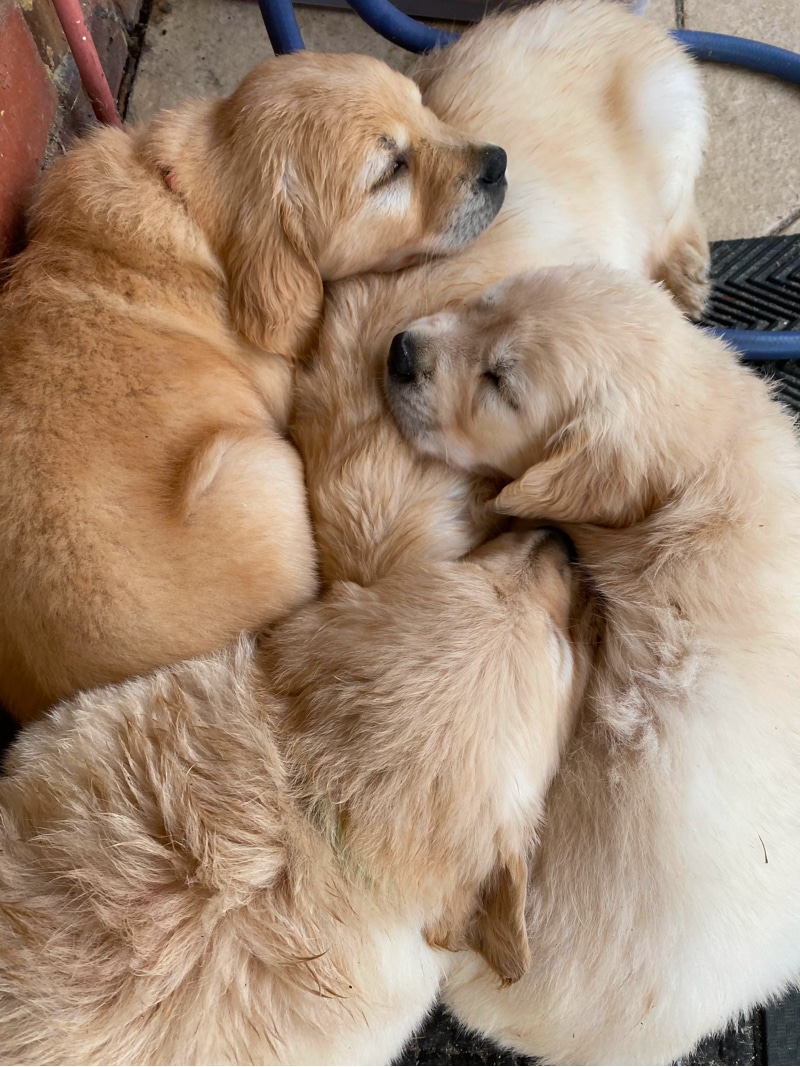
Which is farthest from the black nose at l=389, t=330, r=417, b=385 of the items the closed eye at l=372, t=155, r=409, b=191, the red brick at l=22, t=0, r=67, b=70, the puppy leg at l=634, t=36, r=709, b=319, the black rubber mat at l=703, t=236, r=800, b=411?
the red brick at l=22, t=0, r=67, b=70

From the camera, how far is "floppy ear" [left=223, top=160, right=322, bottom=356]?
6.72 feet

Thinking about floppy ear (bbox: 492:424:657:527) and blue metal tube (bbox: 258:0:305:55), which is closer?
floppy ear (bbox: 492:424:657:527)

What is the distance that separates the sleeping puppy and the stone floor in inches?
55.9

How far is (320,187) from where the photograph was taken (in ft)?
6.64

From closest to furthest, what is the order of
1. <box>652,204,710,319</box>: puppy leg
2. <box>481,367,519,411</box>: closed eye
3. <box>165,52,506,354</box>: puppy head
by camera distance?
<box>481,367,519,411</box>: closed eye
<box>165,52,506,354</box>: puppy head
<box>652,204,710,319</box>: puppy leg

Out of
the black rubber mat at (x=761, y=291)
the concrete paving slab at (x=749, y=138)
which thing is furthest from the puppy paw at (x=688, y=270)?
the concrete paving slab at (x=749, y=138)

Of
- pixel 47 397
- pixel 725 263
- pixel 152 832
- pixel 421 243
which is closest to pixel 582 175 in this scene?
pixel 421 243

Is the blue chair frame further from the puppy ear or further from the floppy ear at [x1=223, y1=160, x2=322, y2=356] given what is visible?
the puppy ear

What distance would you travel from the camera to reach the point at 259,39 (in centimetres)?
327


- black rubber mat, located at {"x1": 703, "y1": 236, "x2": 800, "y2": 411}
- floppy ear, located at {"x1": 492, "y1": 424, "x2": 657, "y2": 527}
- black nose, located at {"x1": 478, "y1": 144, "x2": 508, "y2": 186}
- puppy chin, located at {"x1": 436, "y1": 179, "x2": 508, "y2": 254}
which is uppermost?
black nose, located at {"x1": 478, "y1": 144, "x2": 508, "y2": 186}

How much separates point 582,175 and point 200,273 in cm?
108

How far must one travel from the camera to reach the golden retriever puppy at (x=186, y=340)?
5.64ft

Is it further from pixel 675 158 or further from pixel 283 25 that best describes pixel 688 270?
pixel 283 25

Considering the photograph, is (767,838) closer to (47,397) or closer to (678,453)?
(678,453)
